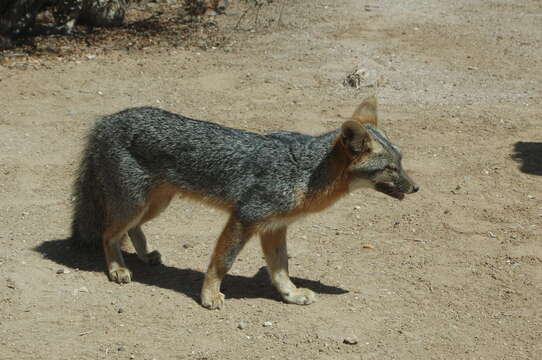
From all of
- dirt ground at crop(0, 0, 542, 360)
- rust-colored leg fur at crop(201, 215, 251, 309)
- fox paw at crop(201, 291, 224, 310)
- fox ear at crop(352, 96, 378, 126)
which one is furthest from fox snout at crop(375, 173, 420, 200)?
fox paw at crop(201, 291, 224, 310)

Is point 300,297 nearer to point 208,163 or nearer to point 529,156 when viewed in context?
point 208,163

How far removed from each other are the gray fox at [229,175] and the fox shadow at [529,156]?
351 centimetres

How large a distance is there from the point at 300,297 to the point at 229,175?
129 centimetres

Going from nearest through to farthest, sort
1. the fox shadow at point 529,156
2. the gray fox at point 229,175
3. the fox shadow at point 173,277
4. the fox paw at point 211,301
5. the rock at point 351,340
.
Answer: the rock at point 351,340 < the gray fox at point 229,175 < the fox paw at point 211,301 < the fox shadow at point 173,277 < the fox shadow at point 529,156

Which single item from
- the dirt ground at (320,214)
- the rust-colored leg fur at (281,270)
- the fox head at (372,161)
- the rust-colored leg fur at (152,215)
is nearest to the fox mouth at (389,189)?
the fox head at (372,161)

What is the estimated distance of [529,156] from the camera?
982 centimetres

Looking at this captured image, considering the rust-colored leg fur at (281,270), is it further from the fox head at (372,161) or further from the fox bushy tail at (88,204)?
the fox bushy tail at (88,204)

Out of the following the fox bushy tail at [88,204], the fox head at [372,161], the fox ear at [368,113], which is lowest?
the fox bushy tail at [88,204]

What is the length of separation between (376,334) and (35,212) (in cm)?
415

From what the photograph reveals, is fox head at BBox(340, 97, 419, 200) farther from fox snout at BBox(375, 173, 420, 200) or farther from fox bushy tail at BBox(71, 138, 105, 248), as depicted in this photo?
fox bushy tail at BBox(71, 138, 105, 248)

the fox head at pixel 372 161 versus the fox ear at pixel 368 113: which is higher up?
the fox ear at pixel 368 113

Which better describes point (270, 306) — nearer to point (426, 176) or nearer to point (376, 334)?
point (376, 334)

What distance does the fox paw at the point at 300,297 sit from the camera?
677 centimetres

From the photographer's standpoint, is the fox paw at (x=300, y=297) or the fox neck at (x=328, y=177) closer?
the fox neck at (x=328, y=177)
